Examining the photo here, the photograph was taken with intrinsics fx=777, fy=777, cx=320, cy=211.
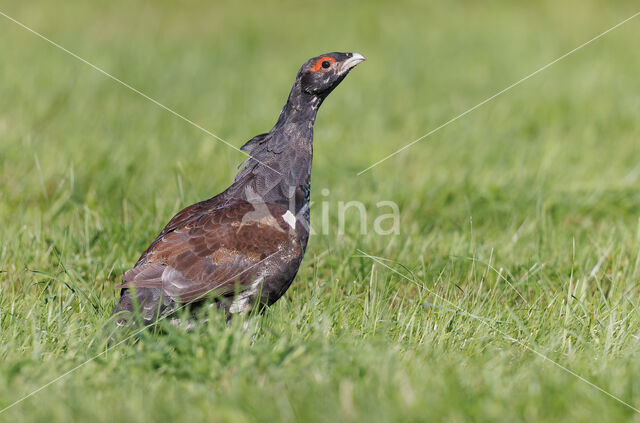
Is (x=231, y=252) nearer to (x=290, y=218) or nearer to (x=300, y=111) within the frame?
(x=290, y=218)

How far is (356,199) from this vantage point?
641cm

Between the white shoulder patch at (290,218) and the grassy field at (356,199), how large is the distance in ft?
1.51

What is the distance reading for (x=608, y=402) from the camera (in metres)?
3.15

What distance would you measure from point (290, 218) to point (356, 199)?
7.05 feet

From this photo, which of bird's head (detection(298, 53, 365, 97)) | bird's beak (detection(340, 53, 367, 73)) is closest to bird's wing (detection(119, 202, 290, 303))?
bird's head (detection(298, 53, 365, 97))

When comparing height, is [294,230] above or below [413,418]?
above

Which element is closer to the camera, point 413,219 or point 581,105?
point 413,219

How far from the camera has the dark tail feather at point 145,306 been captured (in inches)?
155

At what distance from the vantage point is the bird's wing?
404 cm

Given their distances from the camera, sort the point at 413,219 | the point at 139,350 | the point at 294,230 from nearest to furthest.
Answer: the point at 139,350 → the point at 294,230 → the point at 413,219

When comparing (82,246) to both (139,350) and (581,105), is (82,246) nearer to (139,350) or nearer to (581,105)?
(139,350)

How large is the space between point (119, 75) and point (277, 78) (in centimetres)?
200

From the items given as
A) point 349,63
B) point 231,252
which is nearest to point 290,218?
point 231,252

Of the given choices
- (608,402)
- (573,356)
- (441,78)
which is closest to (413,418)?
(608,402)
